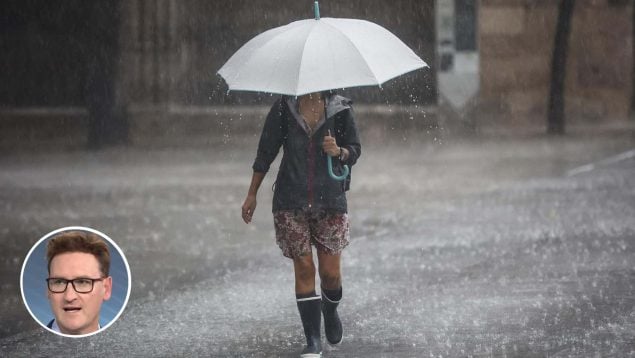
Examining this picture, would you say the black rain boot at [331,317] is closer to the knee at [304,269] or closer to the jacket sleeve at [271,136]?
the knee at [304,269]

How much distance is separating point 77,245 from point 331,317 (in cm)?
175

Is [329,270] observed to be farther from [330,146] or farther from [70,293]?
[70,293]

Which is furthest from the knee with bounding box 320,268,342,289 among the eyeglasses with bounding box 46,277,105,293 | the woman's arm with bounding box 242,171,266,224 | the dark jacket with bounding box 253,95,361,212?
the eyeglasses with bounding box 46,277,105,293

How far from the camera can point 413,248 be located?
11.7 metres

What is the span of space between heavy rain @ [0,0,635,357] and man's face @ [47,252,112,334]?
15cm

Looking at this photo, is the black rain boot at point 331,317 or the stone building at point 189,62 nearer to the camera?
the black rain boot at point 331,317

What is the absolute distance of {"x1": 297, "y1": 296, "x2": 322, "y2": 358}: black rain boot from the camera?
24.2 ft

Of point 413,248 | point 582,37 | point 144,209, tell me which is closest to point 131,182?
point 144,209

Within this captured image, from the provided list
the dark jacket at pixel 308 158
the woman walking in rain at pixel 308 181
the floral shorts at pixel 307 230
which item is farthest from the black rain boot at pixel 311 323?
the dark jacket at pixel 308 158

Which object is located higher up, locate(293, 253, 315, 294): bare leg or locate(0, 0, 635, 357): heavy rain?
locate(293, 253, 315, 294): bare leg

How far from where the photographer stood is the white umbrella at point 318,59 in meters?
6.92

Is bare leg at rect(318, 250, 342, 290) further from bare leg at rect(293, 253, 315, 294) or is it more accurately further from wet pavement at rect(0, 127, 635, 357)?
wet pavement at rect(0, 127, 635, 357)

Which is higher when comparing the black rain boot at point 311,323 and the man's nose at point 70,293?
the man's nose at point 70,293

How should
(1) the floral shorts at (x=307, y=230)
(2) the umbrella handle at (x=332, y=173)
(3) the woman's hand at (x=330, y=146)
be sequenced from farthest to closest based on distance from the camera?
(1) the floral shorts at (x=307, y=230) < (2) the umbrella handle at (x=332, y=173) < (3) the woman's hand at (x=330, y=146)
